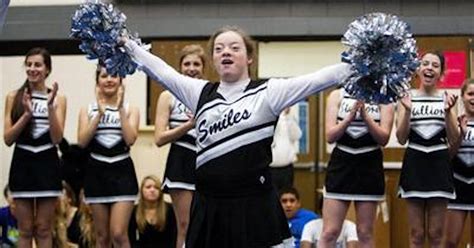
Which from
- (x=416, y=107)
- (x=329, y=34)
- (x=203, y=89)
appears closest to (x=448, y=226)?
(x=416, y=107)

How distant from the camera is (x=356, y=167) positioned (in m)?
5.77

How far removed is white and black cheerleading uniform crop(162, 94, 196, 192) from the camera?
240 inches

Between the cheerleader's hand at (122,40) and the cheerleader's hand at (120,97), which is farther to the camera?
the cheerleader's hand at (120,97)

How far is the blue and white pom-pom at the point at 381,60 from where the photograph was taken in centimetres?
379

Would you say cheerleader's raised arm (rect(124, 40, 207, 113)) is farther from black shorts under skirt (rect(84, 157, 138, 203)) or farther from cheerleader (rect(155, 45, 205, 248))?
black shorts under skirt (rect(84, 157, 138, 203))

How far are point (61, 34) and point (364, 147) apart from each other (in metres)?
3.61

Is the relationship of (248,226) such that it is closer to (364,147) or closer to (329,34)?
(364,147)

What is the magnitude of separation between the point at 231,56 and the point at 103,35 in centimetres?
58

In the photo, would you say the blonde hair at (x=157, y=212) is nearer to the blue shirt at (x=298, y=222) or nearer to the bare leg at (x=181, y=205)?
the blue shirt at (x=298, y=222)

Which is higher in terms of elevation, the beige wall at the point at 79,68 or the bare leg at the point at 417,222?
the beige wall at the point at 79,68

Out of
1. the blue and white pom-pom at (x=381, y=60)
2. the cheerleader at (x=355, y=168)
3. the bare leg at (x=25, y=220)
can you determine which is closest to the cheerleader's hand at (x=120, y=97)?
the bare leg at (x=25, y=220)

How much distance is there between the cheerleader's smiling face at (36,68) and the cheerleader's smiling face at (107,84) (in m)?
0.36

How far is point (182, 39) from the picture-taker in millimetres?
8156

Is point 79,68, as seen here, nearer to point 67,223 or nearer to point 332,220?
point 67,223
